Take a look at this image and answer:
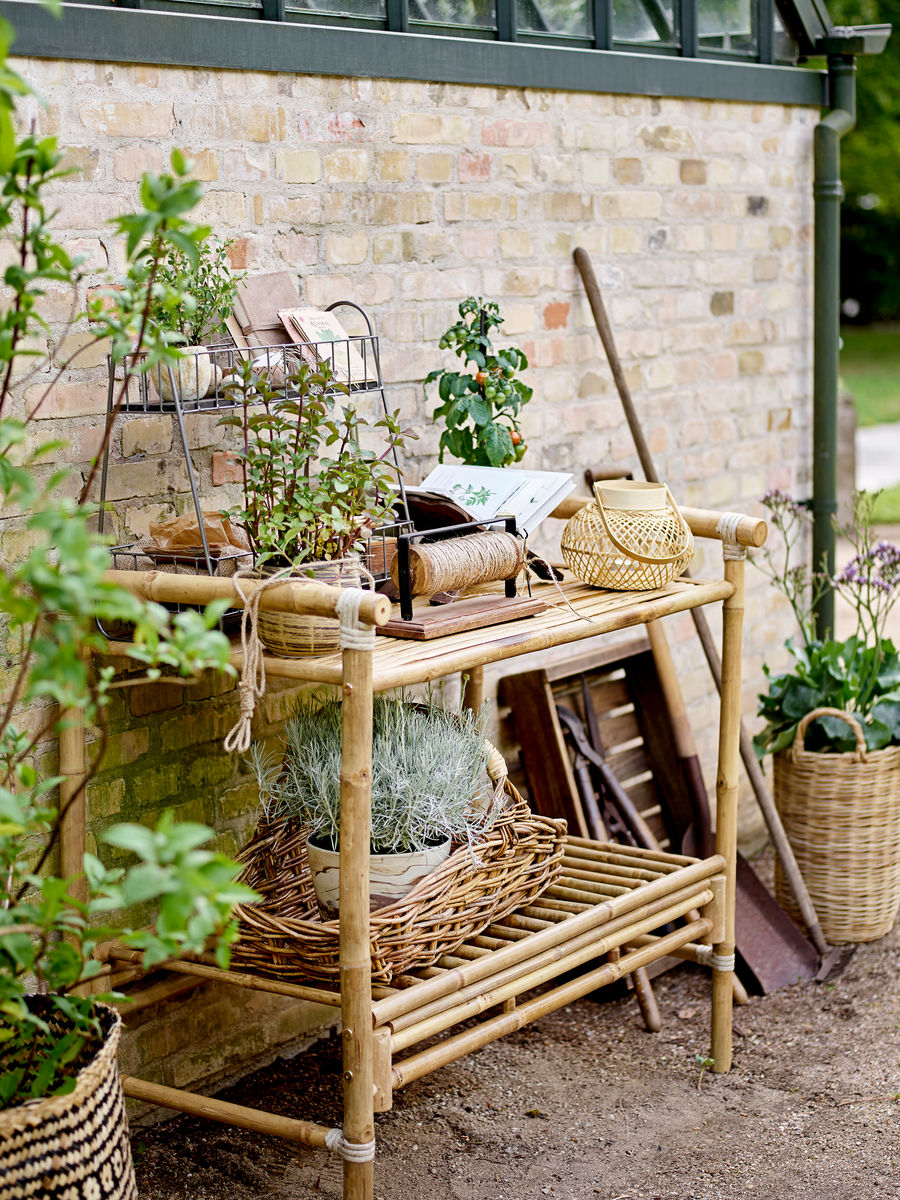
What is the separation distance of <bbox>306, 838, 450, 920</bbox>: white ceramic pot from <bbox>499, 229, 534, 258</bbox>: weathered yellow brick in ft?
5.34

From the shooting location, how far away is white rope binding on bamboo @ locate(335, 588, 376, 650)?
197 cm

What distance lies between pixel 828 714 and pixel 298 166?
1.92m

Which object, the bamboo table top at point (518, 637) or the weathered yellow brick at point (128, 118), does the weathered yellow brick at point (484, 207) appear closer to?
the weathered yellow brick at point (128, 118)

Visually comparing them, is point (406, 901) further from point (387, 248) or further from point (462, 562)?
point (387, 248)

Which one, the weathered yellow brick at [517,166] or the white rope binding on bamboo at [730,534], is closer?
the white rope binding on bamboo at [730,534]

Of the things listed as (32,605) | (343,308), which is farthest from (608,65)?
(32,605)

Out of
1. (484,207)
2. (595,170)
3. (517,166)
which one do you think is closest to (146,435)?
(484,207)

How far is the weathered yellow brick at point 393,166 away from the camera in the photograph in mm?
3041

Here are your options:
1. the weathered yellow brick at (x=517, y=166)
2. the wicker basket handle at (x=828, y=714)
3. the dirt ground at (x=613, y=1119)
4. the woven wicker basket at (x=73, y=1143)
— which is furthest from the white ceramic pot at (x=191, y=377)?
the wicker basket handle at (x=828, y=714)

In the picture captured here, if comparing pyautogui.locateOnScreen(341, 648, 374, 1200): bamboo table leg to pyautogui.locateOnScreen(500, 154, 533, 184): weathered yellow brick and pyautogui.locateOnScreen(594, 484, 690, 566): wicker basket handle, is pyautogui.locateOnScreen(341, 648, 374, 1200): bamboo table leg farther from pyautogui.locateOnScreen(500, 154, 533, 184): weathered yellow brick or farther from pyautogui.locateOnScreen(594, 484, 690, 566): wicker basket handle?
pyautogui.locateOnScreen(500, 154, 533, 184): weathered yellow brick

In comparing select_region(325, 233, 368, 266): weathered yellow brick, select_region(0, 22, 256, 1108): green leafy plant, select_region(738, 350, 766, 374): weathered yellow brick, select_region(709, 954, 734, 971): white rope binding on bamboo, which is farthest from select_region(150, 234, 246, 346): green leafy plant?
select_region(738, 350, 766, 374): weathered yellow brick

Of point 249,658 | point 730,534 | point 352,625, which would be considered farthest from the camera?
point 730,534

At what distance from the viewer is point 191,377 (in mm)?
2291

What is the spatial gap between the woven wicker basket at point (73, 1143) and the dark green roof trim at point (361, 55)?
5.29ft
